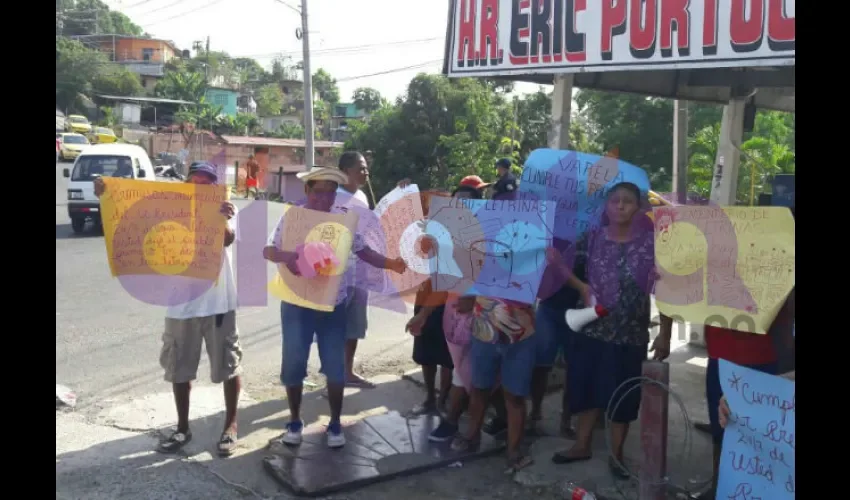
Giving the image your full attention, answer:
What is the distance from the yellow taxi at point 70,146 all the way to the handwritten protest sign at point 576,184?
118 ft

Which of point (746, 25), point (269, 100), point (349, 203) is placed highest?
point (269, 100)

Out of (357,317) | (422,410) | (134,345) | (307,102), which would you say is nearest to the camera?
(422,410)

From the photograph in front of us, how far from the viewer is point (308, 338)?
4.66 meters

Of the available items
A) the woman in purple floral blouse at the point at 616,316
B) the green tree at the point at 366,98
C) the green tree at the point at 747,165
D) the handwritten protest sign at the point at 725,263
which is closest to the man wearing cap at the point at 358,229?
the woman in purple floral blouse at the point at 616,316

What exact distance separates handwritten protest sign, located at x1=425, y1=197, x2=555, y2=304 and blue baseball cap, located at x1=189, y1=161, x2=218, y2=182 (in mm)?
1371

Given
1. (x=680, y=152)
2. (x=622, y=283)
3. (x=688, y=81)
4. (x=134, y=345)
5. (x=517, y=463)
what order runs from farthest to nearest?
(x=680, y=152) < (x=134, y=345) < (x=688, y=81) < (x=517, y=463) < (x=622, y=283)

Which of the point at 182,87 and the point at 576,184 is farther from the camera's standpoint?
the point at 182,87

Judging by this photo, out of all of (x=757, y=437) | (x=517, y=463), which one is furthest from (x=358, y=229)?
(x=757, y=437)

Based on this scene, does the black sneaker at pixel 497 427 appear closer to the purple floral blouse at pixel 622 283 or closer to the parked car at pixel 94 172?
the purple floral blouse at pixel 622 283

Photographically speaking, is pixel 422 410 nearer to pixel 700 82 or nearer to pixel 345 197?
pixel 345 197

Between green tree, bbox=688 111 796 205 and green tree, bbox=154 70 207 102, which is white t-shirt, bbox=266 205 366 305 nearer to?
green tree, bbox=688 111 796 205

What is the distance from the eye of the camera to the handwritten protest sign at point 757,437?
3.16 meters

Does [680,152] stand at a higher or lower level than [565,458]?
higher

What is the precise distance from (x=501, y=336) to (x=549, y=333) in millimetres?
746
